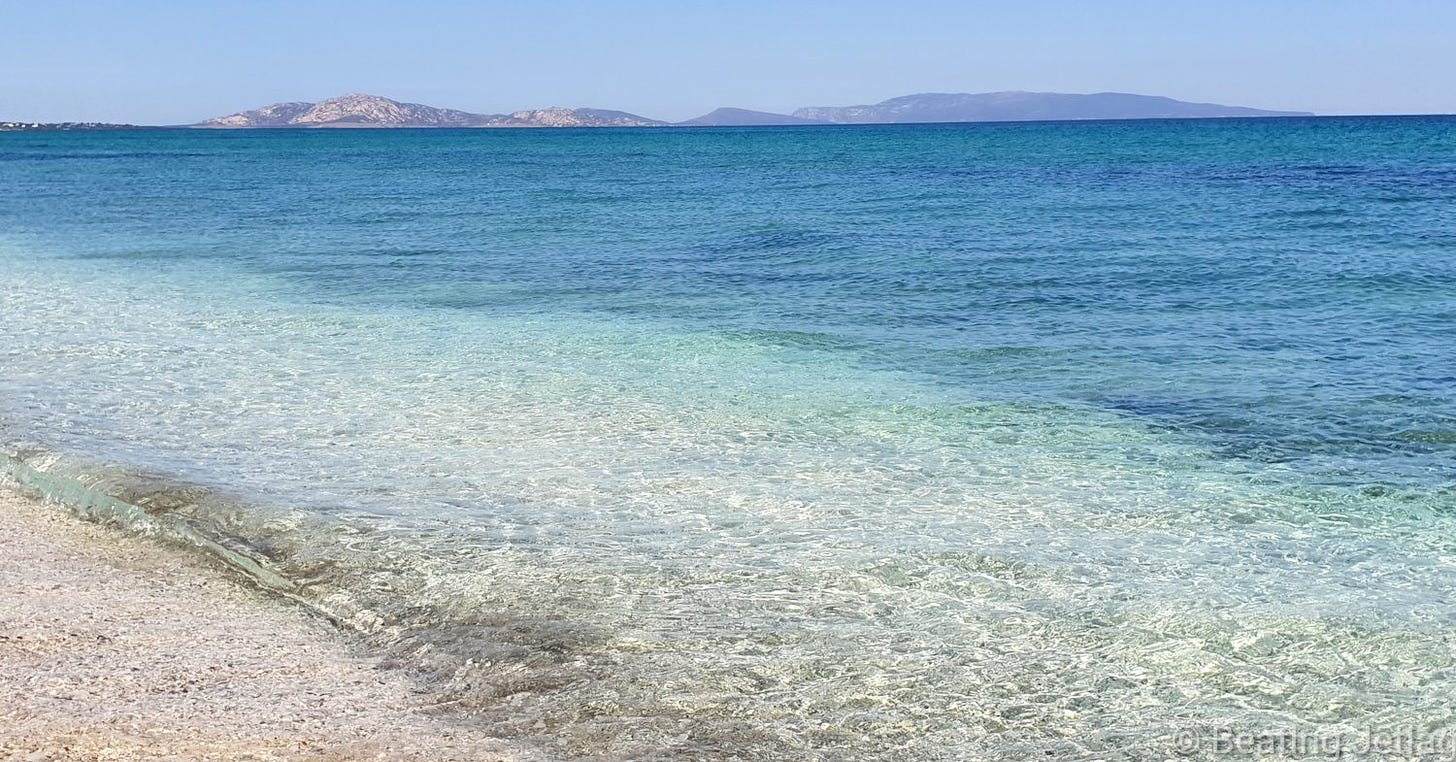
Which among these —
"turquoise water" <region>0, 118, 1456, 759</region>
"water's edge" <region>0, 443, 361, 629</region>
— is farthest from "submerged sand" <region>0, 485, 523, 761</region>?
"turquoise water" <region>0, 118, 1456, 759</region>

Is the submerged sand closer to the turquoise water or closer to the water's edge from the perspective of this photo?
the water's edge

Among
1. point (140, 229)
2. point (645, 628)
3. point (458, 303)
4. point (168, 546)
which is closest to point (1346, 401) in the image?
point (645, 628)

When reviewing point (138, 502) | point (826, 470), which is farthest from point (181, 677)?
point (826, 470)

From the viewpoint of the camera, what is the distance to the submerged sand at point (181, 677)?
4164mm

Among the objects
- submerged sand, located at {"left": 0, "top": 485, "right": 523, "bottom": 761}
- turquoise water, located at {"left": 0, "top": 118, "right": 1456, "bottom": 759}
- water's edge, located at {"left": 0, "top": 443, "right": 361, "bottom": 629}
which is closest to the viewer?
submerged sand, located at {"left": 0, "top": 485, "right": 523, "bottom": 761}

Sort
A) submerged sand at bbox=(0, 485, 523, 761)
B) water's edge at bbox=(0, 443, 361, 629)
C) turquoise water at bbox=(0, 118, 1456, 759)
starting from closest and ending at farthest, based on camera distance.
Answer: submerged sand at bbox=(0, 485, 523, 761), turquoise water at bbox=(0, 118, 1456, 759), water's edge at bbox=(0, 443, 361, 629)

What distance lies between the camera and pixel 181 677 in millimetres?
4637

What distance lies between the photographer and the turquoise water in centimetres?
476

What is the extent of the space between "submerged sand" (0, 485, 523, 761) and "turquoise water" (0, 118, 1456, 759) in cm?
28

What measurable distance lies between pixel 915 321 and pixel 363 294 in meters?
7.05

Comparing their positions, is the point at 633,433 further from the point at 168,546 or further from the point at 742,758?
the point at 742,758

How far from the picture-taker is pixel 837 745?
4301 millimetres

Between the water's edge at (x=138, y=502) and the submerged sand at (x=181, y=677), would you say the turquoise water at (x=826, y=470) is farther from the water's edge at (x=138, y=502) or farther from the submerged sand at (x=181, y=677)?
the submerged sand at (x=181, y=677)

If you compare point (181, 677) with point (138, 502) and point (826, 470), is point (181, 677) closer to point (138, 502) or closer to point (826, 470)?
point (138, 502)
